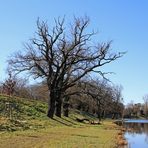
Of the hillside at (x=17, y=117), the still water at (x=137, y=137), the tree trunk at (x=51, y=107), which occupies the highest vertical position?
the tree trunk at (x=51, y=107)

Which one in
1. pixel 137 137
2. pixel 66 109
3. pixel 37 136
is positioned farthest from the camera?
pixel 66 109

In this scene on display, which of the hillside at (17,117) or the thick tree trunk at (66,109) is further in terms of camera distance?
the thick tree trunk at (66,109)

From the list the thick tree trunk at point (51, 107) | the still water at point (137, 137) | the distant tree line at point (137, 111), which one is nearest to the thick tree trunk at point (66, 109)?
the still water at point (137, 137)

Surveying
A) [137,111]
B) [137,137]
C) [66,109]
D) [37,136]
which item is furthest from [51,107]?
[137,111]

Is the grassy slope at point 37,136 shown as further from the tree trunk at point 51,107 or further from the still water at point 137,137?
the tree trunk at point 51,107

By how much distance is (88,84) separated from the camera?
5516cm

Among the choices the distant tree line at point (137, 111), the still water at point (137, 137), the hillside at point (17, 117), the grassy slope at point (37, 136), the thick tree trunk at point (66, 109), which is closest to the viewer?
the grassy slope at point (37, 136)

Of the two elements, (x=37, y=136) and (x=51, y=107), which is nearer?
(x=37, y=136)

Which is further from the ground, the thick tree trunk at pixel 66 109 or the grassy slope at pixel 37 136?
the thick tree trunk at pixel 66 109

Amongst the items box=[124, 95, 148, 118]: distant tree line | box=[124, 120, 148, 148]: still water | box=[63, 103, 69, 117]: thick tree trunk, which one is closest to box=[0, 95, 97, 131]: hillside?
box=[124, 120, 148, 148]: still water

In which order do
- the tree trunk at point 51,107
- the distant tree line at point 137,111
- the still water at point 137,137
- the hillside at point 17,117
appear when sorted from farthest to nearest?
the distant tree line at point 137,111 < the tree trunk at point 51,107 < the still water at point 137,137 < the hillside at point 17,117

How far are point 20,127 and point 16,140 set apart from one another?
326 inches

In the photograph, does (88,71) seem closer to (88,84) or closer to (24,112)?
(88,84)

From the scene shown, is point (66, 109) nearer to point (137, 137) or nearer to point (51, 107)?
point (51, 107)
